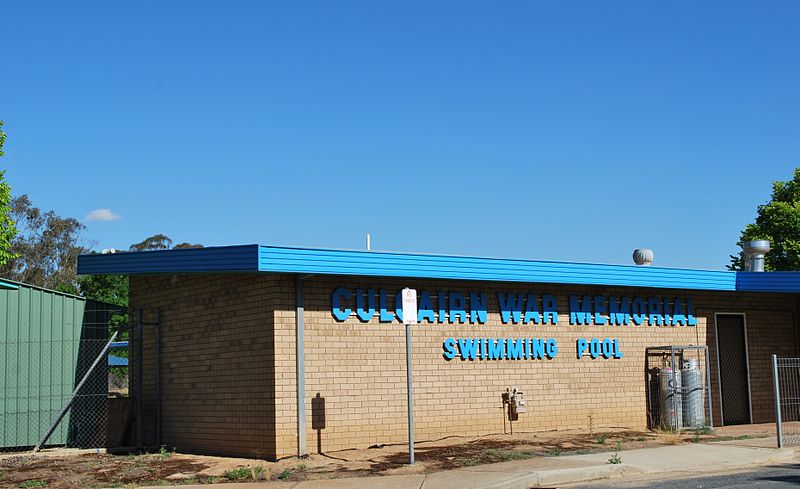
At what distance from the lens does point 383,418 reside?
17.1m

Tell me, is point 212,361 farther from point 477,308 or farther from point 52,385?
point 477,308

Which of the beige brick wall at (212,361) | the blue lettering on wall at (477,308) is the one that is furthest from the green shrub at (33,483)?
the blue lettering on wall at (477,308)

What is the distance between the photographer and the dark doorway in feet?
74.1

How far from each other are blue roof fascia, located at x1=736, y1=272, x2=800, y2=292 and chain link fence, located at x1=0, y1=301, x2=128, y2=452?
530 inches

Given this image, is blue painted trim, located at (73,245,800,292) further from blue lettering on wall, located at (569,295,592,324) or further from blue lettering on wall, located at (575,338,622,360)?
blue lettering on wall, located at (575,338,622,360)

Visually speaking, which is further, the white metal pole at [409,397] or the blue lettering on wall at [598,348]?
the blue lettering on wall at [598,348]

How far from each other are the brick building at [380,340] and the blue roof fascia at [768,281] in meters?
0.03

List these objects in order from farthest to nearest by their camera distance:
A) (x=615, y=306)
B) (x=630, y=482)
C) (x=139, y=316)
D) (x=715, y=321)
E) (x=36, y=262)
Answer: (x=36, y=262) → (x=715, y=321) → (x=615, y=306) → (x=139, y=316) → (x=630, y=482)

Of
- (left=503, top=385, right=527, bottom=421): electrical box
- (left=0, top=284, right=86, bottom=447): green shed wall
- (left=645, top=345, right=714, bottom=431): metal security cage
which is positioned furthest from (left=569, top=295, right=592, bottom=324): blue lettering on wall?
(left=0, top=284, right=86, bottom=447): green shed wall

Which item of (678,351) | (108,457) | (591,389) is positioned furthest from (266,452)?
(678,351)

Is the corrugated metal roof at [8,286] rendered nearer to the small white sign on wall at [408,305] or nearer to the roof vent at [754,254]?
the small white sign on wall at [408,305]

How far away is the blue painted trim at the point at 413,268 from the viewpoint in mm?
15641

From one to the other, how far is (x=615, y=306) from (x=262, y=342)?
816cm

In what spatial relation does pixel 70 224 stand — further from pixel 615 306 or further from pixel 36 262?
pixel 615 306
